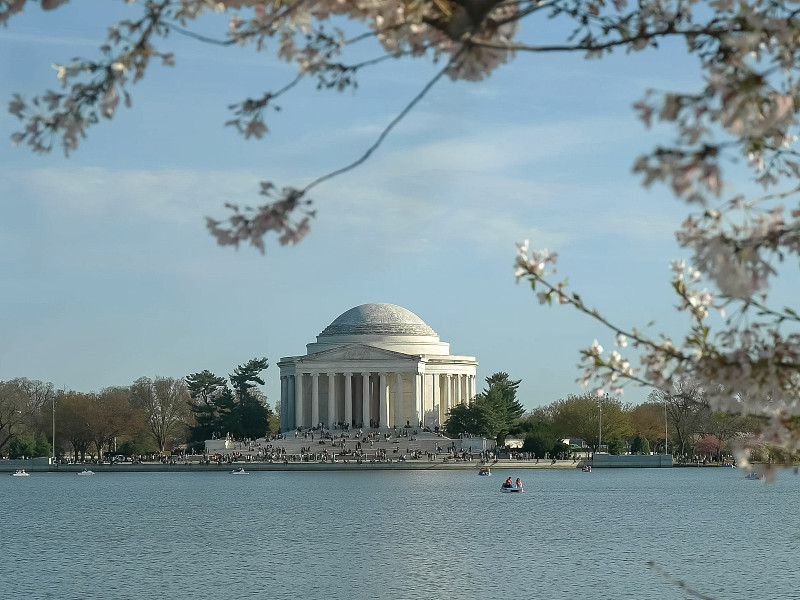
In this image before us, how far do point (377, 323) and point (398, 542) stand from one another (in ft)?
340

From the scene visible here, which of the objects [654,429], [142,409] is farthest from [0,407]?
[654,429]

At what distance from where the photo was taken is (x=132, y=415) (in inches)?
5699

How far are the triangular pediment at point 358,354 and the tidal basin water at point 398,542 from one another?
5394cm

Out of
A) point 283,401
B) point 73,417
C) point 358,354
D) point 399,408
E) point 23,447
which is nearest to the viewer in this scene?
point 23,447

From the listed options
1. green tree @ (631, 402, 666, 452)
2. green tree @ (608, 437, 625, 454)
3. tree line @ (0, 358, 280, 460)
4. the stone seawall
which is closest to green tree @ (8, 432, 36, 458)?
tree line @ (0, 358, 280, 460)

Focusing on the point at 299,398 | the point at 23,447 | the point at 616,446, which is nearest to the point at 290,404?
the point at 299,398

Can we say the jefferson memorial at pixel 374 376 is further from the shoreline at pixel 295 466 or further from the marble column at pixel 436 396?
the shoreline at pixel 295 466

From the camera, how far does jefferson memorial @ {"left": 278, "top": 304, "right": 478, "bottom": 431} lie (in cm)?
15200

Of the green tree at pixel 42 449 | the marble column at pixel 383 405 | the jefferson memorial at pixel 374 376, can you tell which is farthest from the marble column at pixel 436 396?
the green tree at pixel 42 449

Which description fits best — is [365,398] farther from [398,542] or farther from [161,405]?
[398,542]

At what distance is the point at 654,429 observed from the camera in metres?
155

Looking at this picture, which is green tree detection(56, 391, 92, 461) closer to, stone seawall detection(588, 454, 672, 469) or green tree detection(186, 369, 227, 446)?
green tree detection(186, 369, 227, 446)

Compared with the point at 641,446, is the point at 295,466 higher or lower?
lower

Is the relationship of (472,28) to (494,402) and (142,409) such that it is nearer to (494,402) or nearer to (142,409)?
(494,402)
